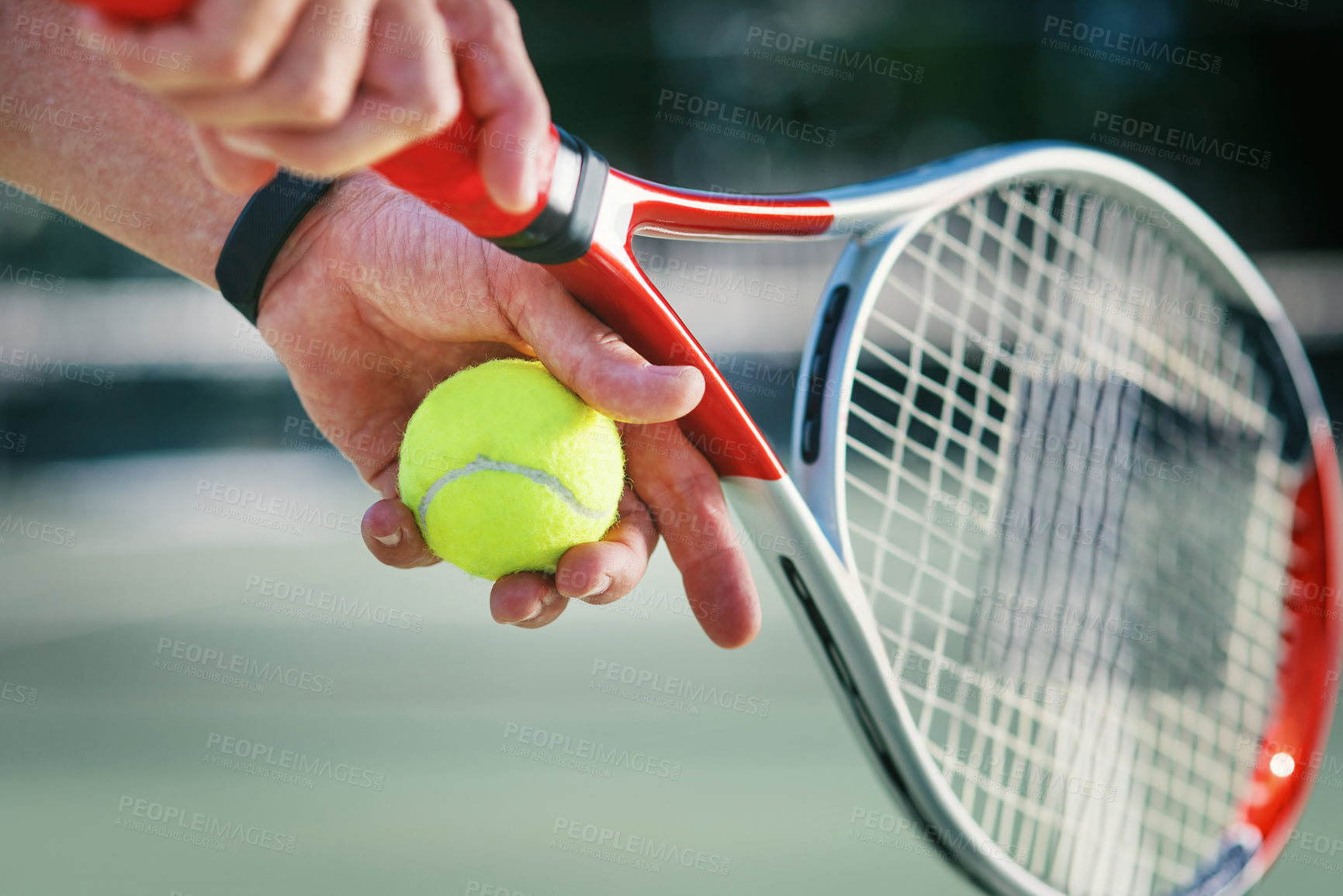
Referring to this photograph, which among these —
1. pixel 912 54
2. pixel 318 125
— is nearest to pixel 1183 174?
pixel 912 54

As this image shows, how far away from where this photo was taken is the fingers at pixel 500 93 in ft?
1.96

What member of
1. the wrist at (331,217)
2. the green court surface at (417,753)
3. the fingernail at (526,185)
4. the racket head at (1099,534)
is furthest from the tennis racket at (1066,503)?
the wrist at (331,217)

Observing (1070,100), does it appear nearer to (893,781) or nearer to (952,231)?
(952,231)

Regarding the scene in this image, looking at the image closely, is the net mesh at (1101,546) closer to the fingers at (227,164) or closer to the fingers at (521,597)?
the fingers at (521,597)

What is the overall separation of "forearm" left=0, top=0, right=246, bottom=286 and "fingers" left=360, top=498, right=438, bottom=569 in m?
0.44

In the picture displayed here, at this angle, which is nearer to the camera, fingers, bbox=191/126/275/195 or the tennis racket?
fingers, bbox=191/126/275/195

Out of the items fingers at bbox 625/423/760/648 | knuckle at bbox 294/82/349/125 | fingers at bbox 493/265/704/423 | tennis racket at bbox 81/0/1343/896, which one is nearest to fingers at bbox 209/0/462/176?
knuckle at bbox 294/82/349/125

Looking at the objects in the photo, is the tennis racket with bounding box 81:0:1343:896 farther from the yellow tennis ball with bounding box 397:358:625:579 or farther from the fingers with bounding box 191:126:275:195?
the fingers with bounding box 191:126:275:195

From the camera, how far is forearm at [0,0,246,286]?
1206 millimetres

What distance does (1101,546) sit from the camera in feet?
5.84

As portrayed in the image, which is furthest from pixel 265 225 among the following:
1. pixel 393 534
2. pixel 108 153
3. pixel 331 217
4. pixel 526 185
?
pixel 526 185

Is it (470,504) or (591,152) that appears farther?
(470,504)

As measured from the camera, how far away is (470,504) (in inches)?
39.6

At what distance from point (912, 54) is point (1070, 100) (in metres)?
1.23
